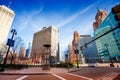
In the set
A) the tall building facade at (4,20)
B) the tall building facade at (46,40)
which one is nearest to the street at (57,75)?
the tall building facade at (46,40)

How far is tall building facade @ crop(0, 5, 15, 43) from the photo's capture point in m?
118

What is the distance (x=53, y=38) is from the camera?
125500 mm

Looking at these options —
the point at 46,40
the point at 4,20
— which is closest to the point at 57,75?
the point at 46,40

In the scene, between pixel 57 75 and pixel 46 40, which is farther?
pixel 46 40

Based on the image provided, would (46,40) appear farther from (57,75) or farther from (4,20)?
(57,75)

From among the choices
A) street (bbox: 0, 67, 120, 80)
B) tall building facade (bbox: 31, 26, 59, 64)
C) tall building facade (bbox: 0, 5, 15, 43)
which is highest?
tall building facade (bbox: 0, 5, 15, 43)

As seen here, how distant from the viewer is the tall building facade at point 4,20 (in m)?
118

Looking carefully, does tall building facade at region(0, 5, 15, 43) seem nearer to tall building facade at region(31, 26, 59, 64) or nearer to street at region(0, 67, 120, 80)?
tall building facade at region(31, 26, 59, 64)

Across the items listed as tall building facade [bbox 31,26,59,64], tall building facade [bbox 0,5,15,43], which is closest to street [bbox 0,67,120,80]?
tall building facade [bbox 31,26,59,64]

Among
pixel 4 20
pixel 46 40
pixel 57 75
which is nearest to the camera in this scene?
pixel 57 75

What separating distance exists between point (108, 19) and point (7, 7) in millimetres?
127576

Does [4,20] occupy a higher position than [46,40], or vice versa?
[4,20]

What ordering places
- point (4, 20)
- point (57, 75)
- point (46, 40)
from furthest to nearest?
point (46, 40) < point (4, 20) < point (57, 75)

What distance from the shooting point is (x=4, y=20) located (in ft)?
403
